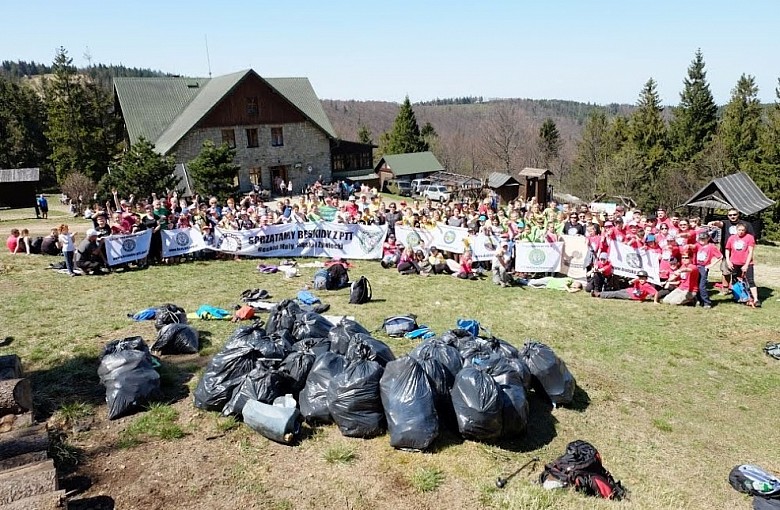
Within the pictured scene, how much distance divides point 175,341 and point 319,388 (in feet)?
10.1

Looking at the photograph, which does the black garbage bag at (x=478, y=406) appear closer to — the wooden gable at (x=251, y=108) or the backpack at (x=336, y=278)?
the backpack at (x=336, y=278)

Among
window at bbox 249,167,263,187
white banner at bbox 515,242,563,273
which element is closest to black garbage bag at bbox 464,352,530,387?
white banner at bbox 515,242,563,273

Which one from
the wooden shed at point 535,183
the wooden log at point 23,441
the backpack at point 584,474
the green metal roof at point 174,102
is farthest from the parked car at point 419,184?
the wooden log at point 23,441

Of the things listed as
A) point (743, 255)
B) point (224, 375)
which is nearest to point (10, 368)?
point (224, 375)

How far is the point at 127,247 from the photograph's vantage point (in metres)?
13.8

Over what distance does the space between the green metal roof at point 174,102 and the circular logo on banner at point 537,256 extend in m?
26.1

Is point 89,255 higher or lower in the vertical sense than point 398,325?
higher

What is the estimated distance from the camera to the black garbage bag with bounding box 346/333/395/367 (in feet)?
20.8

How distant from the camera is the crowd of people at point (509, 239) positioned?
448 inches

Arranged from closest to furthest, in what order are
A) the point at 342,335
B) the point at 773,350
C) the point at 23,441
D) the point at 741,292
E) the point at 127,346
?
the point at 23,441 < the point at 127,346 < the point at 342,335 < the point at 773,350 < the point at 741,292

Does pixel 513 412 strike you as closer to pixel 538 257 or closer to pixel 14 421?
pixel 14 421

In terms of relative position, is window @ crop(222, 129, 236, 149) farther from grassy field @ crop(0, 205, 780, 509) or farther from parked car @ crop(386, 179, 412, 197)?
grassy field @ crop(0, 205, 780, 509)

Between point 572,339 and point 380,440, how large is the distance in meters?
5.07

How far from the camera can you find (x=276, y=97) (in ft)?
119
